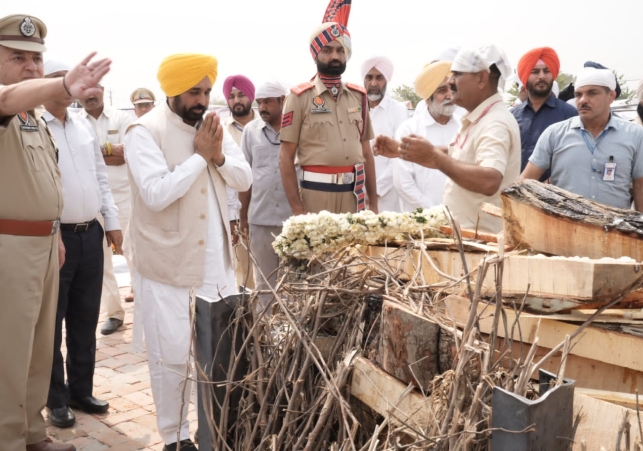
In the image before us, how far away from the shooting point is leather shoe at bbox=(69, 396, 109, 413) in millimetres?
4699

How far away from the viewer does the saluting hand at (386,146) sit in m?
4.30

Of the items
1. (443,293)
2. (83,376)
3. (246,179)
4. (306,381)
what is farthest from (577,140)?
(83,376)

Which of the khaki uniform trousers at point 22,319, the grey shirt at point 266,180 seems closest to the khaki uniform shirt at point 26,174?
the khaki uniform trousers at point 22,319

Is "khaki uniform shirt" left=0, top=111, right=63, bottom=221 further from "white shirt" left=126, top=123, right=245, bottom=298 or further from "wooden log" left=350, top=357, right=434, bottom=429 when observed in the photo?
"wooden log" left=350, top=357, right=434, bottom=429

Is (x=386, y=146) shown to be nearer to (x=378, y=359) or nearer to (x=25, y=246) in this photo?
(x=25, y=246)

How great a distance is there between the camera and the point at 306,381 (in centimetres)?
229

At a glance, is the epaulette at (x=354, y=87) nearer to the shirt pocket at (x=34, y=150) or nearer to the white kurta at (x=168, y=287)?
the white kurta at (x=168, y=287)

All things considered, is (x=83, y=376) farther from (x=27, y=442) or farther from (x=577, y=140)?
(x=577, y=140)

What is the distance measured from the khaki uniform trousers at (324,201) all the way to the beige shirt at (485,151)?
142cm

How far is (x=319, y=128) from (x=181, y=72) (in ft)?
5.60

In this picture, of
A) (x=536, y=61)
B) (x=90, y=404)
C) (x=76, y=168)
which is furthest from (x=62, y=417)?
(x=536, y=61)

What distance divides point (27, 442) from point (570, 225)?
11.2 feet

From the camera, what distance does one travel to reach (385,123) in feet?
24.1

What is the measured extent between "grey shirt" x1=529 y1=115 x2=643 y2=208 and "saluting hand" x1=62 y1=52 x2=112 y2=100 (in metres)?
3.48
